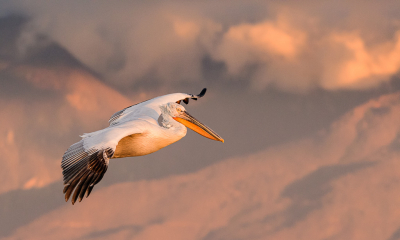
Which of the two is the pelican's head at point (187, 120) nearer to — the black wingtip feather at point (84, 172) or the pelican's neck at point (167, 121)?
the pelican's neck at point (167, 121)

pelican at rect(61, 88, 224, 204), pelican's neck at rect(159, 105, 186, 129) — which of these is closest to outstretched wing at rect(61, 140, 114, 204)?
pelican at rect(61, 88, 224, 204)

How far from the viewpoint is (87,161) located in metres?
12.6

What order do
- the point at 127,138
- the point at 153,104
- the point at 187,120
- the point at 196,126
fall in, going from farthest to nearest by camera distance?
1. the point at 153,104
2. the point at 196,126
3. the point at 187,120
4. the point at 127,138

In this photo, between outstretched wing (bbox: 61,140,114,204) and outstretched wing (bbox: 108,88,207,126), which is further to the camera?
outstretched wing (bbox: 108,88,207,126)

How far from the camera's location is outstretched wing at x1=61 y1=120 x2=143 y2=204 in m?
12.0

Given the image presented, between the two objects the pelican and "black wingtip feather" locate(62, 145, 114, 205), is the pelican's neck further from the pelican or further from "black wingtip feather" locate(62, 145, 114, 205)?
"black wingtip feather" locate(62, 145, 114, 205)

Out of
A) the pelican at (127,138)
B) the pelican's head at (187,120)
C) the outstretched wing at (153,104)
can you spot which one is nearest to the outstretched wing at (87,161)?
the pelican at (127,138)

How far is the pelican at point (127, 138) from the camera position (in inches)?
483

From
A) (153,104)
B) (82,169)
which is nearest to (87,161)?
(82,169)

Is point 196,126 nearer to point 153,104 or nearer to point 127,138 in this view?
point 153,104

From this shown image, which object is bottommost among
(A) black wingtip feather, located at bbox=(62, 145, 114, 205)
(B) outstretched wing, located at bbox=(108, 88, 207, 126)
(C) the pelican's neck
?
(A) black wingtip feather, located at bbox=(62, 145, 114, 205)

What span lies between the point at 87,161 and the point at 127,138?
3109 millimetres

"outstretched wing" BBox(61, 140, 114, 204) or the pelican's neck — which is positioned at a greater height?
the pelican's neck

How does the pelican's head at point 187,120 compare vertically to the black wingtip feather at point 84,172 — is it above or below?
above
